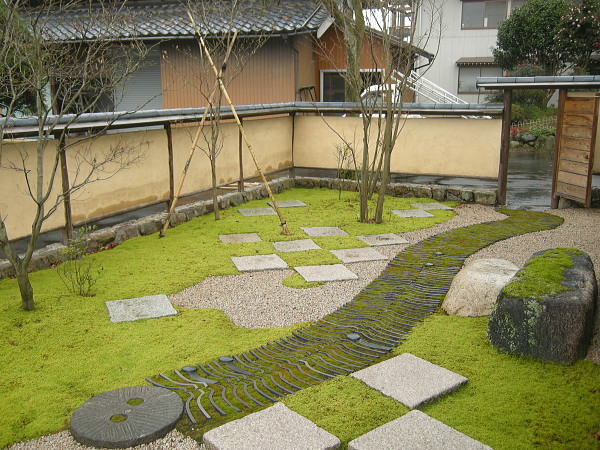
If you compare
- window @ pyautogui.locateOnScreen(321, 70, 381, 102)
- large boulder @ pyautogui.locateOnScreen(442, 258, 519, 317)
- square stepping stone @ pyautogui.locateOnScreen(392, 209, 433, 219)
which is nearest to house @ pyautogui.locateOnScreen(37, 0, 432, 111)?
window @ pyautogui.locateOnScreen(321, 70, 381, 102)

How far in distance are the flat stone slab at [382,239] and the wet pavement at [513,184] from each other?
3402 mm

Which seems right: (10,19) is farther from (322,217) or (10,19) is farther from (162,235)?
(322,217)

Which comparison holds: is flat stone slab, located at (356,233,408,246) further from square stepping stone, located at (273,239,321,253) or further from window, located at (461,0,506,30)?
window, located at (461,0,506,30)

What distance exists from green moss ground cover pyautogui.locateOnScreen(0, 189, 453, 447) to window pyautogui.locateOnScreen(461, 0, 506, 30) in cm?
2389

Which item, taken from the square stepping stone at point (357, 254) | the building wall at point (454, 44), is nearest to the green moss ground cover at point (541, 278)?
the square stepping stone at point (357, 254)

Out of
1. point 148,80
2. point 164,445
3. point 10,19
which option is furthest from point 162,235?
point 148,80

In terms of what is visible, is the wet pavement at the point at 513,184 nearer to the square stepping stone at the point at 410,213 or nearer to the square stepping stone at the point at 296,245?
the square stepping stone at the point at 410,213

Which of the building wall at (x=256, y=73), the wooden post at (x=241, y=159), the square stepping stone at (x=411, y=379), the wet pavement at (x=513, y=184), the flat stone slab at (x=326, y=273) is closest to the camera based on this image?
the square stepping stone at (x=411, y=379)

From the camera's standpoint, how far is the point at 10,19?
15.7ft

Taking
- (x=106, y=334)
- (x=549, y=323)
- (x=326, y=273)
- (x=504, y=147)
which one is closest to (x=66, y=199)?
(x=106, y=334)

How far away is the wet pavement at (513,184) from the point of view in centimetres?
956

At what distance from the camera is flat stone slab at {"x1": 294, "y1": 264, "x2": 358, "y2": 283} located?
6473 millimetres

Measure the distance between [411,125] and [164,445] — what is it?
9207 millimetres

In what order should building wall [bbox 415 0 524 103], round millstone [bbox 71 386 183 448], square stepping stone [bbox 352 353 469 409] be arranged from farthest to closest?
building wall [bbox 415 0 524 103] < square stepping stone [bbox 352 353 469 409] < round millstone [bbox 71 386 183 448]
